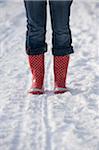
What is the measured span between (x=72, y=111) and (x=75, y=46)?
1586 millimetres

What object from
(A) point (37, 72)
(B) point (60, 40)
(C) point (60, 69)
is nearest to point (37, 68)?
(A) point (37, 72)

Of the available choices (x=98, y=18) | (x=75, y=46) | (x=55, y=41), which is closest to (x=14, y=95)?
(x=55, y=41)

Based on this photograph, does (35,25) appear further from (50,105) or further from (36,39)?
(50,105)

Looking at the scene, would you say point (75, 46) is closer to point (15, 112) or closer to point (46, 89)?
point (46, 89)

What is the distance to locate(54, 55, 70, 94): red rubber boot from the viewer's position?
3.45 m

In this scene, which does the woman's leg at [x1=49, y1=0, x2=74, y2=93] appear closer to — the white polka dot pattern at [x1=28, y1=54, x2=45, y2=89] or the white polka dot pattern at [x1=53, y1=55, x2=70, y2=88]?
the white polka dot pattern at [x1=53, y1=55, x2=70, y2=88]

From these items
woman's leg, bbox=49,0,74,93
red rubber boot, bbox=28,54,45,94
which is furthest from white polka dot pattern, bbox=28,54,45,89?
woman's leg, bbox=49,0,74,93

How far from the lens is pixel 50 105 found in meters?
3.32

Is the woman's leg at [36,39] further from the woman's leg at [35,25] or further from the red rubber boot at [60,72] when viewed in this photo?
the red rubber boot at [60,72]

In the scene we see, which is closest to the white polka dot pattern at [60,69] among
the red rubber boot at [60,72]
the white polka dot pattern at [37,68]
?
the red rubber boot at [60,72]

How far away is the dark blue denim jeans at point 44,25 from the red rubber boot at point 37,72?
48 mm

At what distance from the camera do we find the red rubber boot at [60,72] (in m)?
3.45

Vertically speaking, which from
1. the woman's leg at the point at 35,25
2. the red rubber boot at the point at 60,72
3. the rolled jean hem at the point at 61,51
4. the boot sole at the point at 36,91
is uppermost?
the woman's leg at the point at 35,25

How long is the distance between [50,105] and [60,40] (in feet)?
1.55
